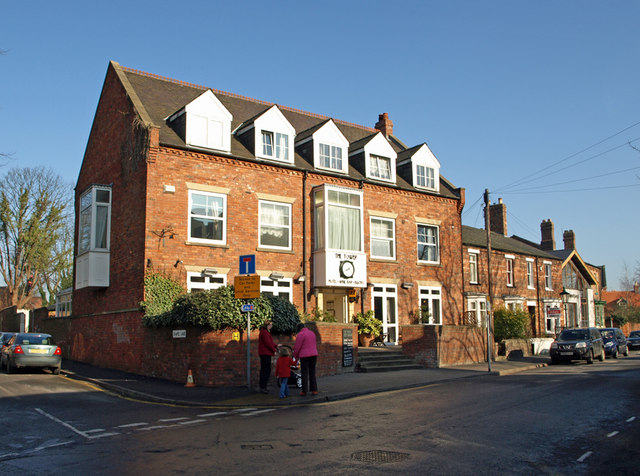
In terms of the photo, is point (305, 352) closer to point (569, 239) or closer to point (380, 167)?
point (380, 167)

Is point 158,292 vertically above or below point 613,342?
above

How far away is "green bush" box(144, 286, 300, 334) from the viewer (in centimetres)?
1494

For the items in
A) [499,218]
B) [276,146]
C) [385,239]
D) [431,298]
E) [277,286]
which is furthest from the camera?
[499,218]

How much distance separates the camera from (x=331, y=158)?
24875 mm

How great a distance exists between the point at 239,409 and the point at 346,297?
12328 mm

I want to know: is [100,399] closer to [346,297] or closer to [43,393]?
[43,393]

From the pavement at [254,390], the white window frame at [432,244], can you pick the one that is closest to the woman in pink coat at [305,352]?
the pavement at [254,390]

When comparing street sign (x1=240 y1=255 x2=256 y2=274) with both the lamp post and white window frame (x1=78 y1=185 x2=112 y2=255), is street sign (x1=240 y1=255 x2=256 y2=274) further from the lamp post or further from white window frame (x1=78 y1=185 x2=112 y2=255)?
the lamp post

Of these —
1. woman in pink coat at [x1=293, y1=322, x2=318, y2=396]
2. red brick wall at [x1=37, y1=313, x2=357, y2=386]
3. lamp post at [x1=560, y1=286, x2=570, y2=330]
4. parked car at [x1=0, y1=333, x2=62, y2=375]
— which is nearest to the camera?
woman in pink coat at [x1=293, y1=322, x2=318, y2=396]

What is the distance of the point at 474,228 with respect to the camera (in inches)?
1588

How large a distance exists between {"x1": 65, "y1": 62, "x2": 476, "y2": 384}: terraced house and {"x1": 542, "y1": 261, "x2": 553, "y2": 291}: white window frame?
46.6 ft

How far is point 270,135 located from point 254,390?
11836mm

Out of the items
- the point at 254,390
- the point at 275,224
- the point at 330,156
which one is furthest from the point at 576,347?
the point at 254,390

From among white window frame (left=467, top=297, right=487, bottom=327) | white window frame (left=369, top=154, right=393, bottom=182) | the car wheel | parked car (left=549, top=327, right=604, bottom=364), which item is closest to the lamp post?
white window frame (left=467, top=297, right=487, bottom=327)
